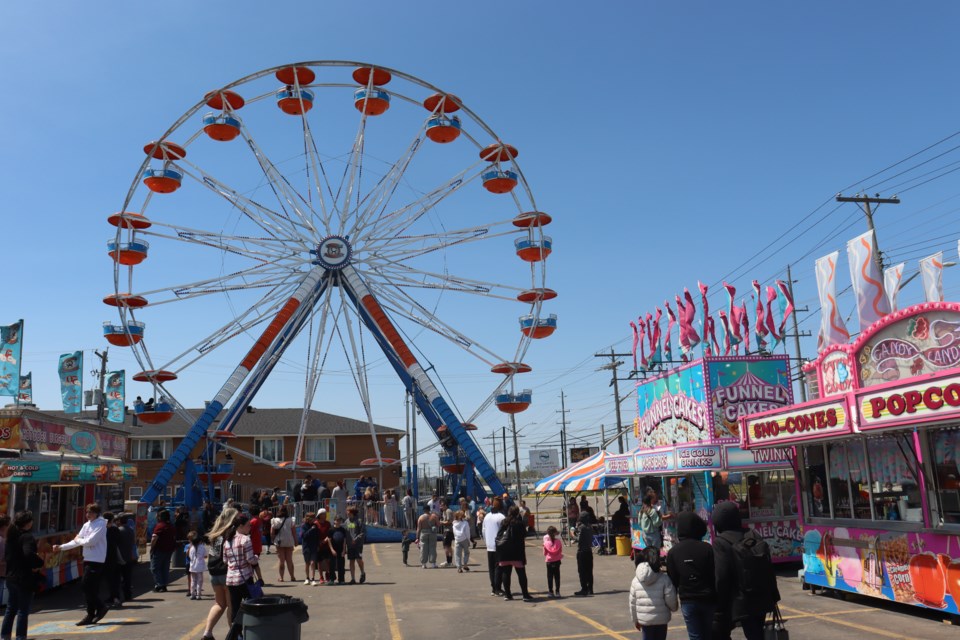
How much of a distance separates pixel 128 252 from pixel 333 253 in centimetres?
743

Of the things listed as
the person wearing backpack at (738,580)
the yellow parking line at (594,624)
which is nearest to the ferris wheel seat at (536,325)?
the yellow parking line at (594,624)

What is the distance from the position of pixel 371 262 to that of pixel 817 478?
69.1 feet

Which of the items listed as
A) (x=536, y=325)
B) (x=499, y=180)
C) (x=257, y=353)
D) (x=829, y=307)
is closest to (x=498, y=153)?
(x=499, y=180)

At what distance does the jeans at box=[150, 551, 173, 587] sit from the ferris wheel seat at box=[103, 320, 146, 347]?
565 inches

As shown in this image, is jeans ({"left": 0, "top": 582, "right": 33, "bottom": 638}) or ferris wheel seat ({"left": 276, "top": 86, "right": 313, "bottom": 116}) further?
ferris wheel seat ({"left": 276, "top": 86, "right": 313, "bottom": 116})

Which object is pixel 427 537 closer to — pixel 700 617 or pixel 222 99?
pixel 700 617

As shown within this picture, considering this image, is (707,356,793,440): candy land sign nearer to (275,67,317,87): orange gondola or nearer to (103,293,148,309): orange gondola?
(275,67,317,87): orange gondola

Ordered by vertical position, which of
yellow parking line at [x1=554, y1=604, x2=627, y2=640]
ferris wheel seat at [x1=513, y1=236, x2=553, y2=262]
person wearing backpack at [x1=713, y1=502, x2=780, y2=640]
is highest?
ferris wheel seat at [x1=513, y1=236, x2=553, y2=262]

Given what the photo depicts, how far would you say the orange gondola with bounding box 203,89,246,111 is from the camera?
2772cm

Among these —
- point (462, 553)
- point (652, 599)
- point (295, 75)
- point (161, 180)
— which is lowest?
point (462, 553)

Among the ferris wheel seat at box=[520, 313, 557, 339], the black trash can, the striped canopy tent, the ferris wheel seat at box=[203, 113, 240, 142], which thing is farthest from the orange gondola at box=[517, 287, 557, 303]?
the black trash can

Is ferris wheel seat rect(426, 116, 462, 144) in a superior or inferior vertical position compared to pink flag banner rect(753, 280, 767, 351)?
superior

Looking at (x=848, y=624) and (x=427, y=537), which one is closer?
(x=848, y=624)

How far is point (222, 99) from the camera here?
91.2 ft
